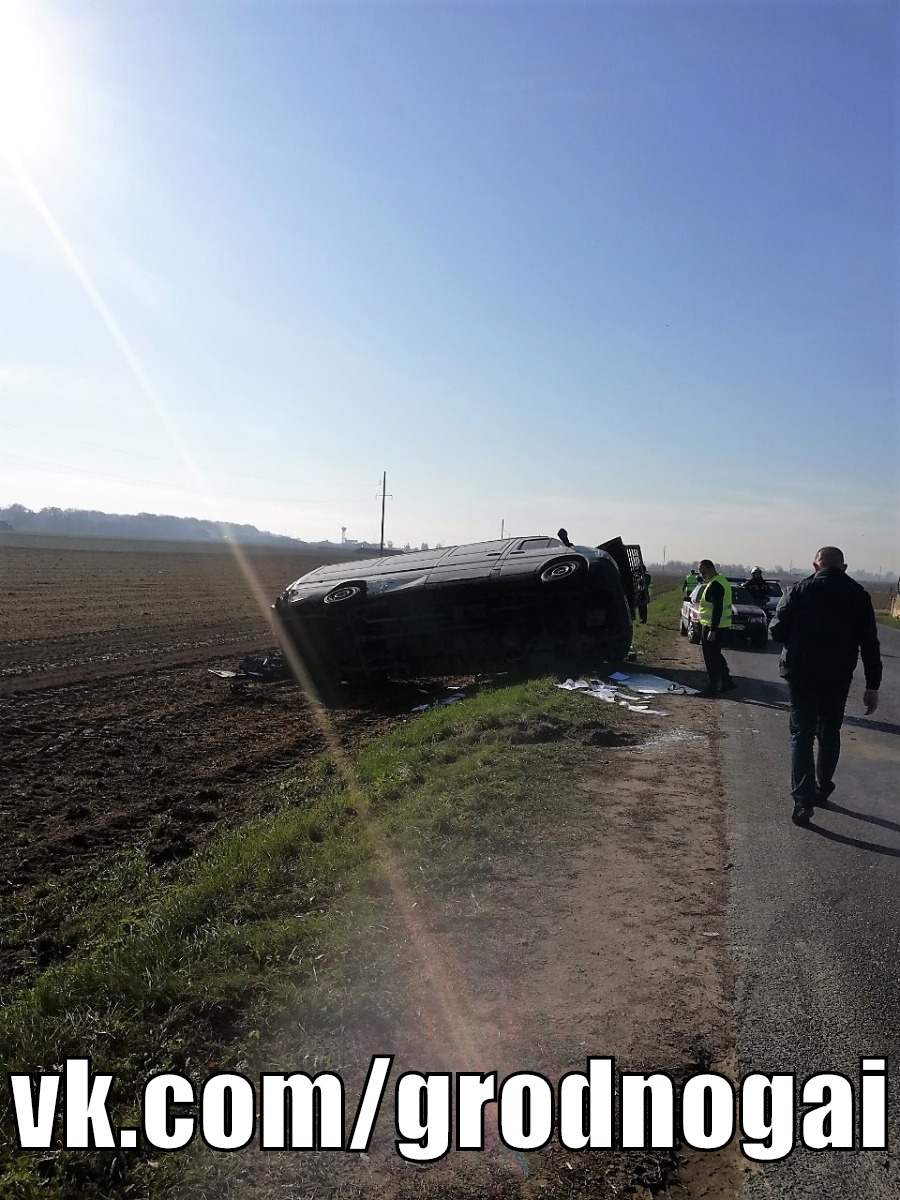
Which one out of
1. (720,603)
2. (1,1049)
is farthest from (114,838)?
(720,603)

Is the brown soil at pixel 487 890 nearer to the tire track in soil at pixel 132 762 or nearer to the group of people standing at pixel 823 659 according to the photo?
the tire track in soil at pixel 132 762

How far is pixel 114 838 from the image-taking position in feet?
20.6

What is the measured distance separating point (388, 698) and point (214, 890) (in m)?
8.07

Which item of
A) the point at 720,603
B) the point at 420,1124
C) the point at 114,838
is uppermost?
the point at 720,603

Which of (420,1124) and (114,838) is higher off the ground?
(420,1124)

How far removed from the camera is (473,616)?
12195 mm

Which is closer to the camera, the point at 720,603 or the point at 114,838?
the point at 114,838

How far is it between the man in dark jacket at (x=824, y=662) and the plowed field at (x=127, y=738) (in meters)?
4.47

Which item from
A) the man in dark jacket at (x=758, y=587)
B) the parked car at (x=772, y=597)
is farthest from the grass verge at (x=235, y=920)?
the parked car at (x=772, y=597)

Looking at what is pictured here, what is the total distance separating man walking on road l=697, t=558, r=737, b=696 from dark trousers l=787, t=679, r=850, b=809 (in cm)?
484

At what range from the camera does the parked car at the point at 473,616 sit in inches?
478

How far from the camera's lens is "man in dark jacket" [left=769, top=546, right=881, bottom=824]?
573 cm

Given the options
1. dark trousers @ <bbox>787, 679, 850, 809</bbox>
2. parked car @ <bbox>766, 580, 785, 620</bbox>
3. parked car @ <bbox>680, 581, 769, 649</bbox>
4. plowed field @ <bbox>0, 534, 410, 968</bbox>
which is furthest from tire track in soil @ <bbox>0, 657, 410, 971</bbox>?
parked car @ <bbox>766, 580, 785, 620</bbox>

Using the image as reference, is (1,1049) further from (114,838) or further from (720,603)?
(720,603)
